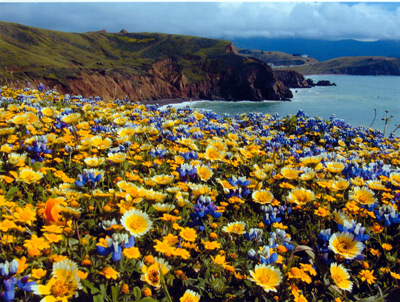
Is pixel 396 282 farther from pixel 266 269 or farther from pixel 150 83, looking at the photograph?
pixel 150 83

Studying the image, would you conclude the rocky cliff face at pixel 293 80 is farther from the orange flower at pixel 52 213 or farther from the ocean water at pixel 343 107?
the orange flower at pixel 52 213

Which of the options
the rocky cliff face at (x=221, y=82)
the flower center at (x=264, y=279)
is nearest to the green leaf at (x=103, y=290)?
the flower center at (x=264, y=279)

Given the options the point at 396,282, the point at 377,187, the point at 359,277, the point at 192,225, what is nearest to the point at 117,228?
the point at 192,225

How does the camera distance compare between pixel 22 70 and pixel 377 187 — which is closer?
pixel 377 187

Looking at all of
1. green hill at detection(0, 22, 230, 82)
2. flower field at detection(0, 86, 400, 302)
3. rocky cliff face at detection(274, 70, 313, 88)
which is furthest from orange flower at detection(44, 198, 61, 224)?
rocky cliff face at detection(274, 70, 313, 88)

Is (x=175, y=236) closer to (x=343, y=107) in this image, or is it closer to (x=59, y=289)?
(x=59, y=289)
